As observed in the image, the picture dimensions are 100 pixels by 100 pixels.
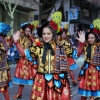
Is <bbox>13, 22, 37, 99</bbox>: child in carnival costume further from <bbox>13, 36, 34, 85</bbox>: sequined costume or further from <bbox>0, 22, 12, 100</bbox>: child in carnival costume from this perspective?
<bbox>0, 22, 12, 100</bbox>: child in carnival costume

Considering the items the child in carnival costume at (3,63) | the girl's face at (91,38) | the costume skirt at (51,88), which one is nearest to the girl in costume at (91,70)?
the girl's face at (91,38)

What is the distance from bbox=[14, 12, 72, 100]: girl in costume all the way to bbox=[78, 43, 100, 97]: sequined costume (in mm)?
1542

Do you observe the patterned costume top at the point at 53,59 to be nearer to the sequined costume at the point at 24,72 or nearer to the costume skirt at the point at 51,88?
the costume skirt at the point at 51,88

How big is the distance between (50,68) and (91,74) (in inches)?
70.2

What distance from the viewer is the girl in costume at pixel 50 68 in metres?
4.20

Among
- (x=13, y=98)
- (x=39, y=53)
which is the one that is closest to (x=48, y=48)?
(x=39, y=53)

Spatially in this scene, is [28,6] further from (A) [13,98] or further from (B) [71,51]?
(B) [71,51]

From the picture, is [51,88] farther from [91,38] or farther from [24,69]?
[24,69]

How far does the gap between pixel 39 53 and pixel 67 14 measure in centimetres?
2625

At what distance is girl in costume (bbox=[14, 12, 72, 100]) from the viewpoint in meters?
4.20

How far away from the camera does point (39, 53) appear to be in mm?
4324

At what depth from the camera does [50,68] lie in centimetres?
424

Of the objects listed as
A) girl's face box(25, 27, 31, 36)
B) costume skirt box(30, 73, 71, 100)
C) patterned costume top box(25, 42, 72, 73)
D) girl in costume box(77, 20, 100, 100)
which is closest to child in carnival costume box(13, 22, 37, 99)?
girl's face box(25, 27, 31, 36)

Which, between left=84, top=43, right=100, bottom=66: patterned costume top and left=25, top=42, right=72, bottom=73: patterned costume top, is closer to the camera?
left=25, top=42, right=72, bottom=73: patterned costume top
